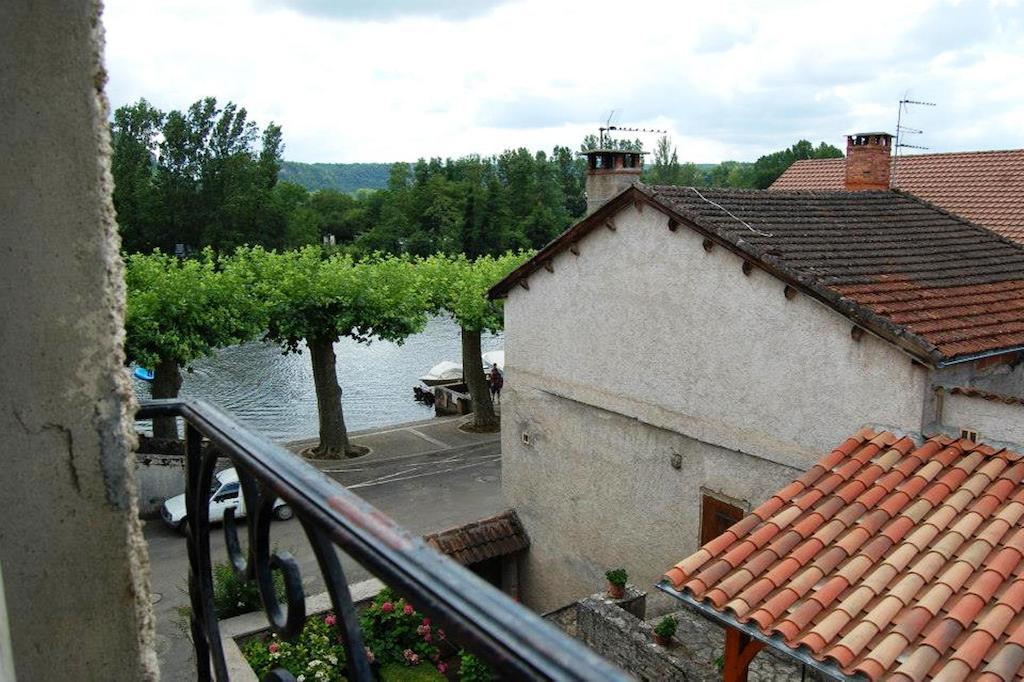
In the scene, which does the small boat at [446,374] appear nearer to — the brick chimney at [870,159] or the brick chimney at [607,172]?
the brick chimney at [607,172]

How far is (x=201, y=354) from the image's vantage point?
750 inches

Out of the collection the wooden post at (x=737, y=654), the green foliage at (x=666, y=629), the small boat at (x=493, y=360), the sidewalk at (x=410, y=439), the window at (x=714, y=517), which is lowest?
the sidewalk at (x=410, y=439)

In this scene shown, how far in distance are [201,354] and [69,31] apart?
18560mm

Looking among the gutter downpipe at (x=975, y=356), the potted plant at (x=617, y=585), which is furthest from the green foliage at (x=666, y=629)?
the gutter downpipe at (x=975, y=356)

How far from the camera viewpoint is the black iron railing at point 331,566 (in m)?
0.91

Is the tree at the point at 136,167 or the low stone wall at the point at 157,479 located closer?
the low stone wall at the point at 157,479

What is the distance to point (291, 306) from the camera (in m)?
20.0

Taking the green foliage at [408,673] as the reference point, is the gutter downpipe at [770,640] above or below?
above

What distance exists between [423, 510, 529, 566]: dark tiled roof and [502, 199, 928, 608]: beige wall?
0.27 metres

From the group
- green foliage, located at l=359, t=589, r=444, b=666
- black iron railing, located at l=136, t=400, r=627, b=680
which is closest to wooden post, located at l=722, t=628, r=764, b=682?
green foliage, located at l=359, t=589, r=444, b=666

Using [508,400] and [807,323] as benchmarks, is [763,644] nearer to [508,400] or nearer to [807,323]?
[807,323]

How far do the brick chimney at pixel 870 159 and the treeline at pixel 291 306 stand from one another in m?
8.82

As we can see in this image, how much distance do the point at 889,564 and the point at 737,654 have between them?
1384 mm

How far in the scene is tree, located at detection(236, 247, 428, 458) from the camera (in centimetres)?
2002
